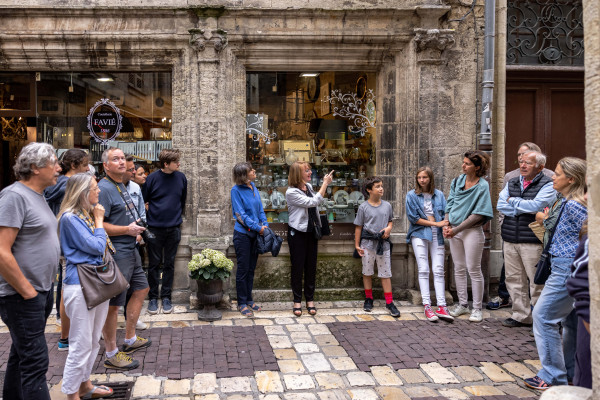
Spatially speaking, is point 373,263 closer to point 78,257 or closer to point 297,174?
point 297,174

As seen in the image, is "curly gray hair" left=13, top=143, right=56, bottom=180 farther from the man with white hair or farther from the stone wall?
the stone wall

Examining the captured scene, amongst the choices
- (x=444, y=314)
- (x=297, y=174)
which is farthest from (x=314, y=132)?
(x=444, y=314)

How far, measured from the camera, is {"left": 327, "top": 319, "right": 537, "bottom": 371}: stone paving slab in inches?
212

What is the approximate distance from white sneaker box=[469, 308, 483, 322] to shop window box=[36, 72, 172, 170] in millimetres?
4763

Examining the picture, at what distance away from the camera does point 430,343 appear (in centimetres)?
587

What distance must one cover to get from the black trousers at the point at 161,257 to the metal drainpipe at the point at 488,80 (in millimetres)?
4272

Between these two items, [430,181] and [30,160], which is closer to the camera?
[30,160]

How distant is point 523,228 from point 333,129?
3.10 m

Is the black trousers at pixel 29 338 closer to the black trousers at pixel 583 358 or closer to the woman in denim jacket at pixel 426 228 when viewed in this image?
the black trousers at pixel 583 358

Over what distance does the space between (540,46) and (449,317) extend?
178 inches

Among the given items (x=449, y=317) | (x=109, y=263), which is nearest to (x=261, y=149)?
(x=449, y=317)

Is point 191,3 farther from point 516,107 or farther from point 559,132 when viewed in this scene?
point 559,132

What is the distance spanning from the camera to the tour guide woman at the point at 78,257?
13.2 ft

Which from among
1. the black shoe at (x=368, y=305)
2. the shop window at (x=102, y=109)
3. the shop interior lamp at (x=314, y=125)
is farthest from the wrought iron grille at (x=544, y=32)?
the shop window at (x=102, y=109)
